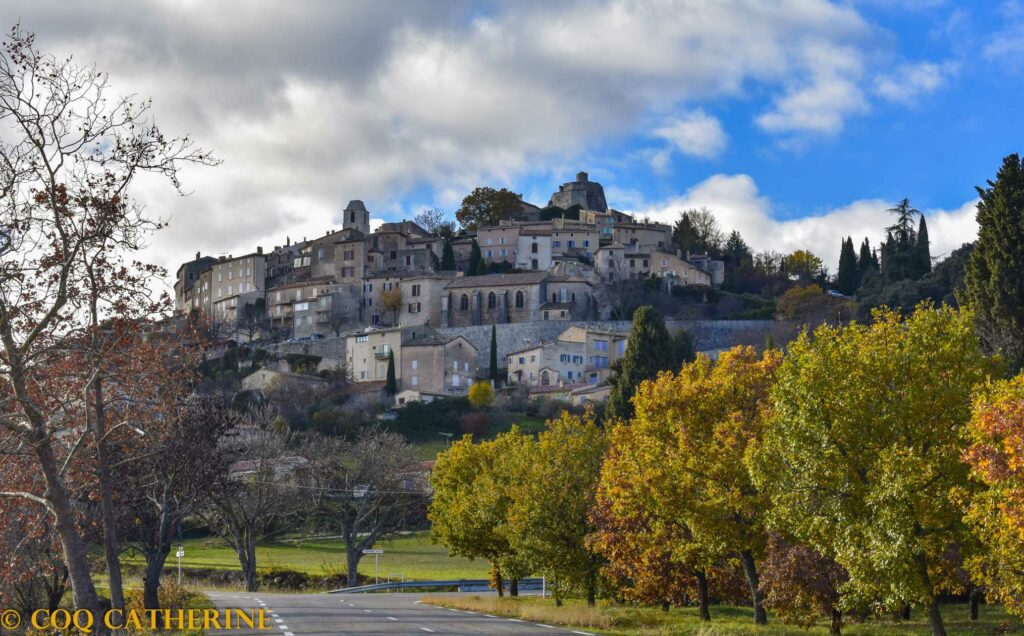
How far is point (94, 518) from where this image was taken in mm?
28953

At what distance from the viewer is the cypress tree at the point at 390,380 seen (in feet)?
385

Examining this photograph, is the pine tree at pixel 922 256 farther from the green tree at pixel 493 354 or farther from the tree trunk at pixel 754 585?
the tree trunk at pixel 754 585

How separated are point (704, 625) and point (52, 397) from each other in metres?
17.1

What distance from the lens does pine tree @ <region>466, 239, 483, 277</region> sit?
152 metres

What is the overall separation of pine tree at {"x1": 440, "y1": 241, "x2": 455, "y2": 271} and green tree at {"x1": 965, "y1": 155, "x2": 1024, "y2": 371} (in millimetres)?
107874

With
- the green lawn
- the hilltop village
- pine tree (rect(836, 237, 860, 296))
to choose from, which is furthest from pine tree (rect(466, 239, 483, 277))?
the green lawn

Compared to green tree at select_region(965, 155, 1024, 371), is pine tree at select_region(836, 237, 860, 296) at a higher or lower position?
higher

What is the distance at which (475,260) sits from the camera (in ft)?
506

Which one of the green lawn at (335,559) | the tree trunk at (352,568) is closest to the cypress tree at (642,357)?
the green lawn at (335,559)

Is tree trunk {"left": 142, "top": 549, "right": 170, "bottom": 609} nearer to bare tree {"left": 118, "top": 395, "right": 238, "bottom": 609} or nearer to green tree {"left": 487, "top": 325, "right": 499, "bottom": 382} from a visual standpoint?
bare tree {"left": 118, "top": 395, "right": 238, "bottom": 609}

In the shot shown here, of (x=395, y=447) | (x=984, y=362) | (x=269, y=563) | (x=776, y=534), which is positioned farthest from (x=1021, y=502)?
(x=395, y=447)

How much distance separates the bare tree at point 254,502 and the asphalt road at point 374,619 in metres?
11.0

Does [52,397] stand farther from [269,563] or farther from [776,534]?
[269,563]

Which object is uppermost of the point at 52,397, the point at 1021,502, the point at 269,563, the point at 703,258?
the point at 703,258
